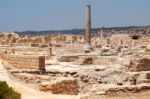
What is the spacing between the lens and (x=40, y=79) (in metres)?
16.3

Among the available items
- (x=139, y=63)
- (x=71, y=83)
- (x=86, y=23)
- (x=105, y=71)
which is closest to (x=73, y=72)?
(x=105, y=71)

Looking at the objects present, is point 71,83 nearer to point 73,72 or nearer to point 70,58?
point 73,72

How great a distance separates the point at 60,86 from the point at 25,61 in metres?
6.84

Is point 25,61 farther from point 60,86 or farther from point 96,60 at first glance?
point 96,60

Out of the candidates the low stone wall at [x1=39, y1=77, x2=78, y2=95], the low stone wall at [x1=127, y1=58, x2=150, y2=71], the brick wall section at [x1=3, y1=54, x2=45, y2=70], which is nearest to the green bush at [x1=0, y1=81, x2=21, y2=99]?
the low stone wall at [x1=39, y1=77, x2=78, y2=95]

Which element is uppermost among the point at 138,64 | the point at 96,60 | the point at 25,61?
the point at 25,61

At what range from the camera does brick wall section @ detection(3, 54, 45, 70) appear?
19109 millimetres

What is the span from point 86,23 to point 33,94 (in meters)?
30.4

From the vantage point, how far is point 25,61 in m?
19.9

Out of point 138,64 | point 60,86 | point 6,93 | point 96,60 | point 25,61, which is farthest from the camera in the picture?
point 96,60

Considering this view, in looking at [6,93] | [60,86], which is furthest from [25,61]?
[6,93]

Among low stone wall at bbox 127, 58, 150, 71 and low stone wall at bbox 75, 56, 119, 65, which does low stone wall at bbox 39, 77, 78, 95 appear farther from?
low stone wall at bbox 75, 56, 119, 65

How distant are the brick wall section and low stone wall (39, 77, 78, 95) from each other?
5.42 m

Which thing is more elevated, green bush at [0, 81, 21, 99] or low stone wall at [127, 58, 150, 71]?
green bush at [0, 81, 21, 99]
